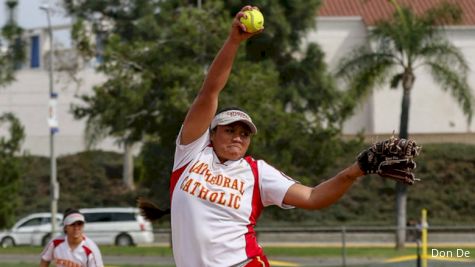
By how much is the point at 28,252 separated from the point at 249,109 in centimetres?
850

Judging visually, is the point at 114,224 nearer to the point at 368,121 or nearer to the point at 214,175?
the point at 368,121

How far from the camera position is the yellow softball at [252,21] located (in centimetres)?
558

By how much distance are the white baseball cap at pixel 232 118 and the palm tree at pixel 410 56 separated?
83.3ft

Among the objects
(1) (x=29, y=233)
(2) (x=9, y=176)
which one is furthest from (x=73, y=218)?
(2) (x=9, y=176)

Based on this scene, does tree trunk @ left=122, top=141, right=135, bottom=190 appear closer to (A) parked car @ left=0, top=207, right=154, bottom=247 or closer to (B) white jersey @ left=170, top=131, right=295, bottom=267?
(A) parked car @ left=0, top=207, right=154, bottom=247

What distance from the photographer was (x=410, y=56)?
3169 centimetres

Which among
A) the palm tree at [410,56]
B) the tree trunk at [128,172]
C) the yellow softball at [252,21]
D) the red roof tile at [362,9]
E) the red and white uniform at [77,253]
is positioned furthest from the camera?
the red roof tile at [362,9]

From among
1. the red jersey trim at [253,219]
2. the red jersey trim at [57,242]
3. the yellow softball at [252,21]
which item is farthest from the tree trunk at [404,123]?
the yellow softball at [252,21]

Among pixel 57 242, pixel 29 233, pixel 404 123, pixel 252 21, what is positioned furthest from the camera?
pixel 404 123

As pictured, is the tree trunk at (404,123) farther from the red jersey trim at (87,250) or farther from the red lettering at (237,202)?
the red lettering at (237,202)

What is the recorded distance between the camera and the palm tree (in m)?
31.1

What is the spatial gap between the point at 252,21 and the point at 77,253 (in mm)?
6327

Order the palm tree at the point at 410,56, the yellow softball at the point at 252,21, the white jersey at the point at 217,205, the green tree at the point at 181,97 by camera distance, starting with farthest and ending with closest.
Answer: the green tree at the point at 181,97, the palm tree at the point at 410,56, the white jersey at the point at 217,205, the yellow softball at the point at 252,21

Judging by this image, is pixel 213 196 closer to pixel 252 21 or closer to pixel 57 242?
pixel 252 21
